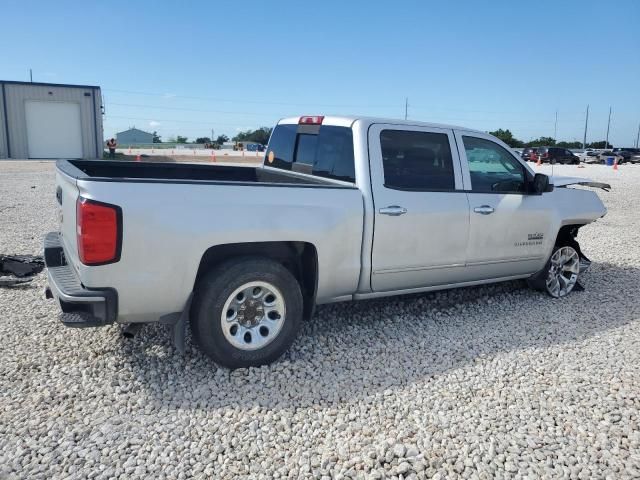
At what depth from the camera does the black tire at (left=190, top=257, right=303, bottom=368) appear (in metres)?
3.70

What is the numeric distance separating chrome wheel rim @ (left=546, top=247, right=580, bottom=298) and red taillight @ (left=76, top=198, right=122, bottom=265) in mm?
4569

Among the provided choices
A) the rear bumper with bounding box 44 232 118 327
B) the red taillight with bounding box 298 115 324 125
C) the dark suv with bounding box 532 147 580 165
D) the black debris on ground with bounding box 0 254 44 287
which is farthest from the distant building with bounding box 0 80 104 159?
the dark suv with bounding box 532 147 580 165

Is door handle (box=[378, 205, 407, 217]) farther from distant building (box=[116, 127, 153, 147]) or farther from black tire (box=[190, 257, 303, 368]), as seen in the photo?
distant building (box=[116, 127, 153, 147])

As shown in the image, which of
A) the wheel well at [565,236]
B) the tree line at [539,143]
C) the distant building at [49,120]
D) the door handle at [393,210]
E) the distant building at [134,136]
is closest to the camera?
the door handle at [393,210]

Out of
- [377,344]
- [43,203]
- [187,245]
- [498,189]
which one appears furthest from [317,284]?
[43,203]

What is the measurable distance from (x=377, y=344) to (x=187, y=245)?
6.16 feet

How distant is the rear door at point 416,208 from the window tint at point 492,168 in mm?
236

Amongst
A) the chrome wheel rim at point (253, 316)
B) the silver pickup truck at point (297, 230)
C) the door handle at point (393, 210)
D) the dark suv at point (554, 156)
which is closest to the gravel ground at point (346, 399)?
the chrome wheel rim at point (253, 316)

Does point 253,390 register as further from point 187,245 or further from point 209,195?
point 209,195

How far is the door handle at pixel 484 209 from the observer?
489 cm

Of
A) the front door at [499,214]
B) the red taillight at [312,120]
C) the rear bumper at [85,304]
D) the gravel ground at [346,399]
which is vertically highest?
the red taillight at [312,120]

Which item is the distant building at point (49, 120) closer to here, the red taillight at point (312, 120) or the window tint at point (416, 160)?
the red taillight at point (312, 120)

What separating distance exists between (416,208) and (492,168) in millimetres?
1261

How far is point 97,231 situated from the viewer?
10.7 ft
